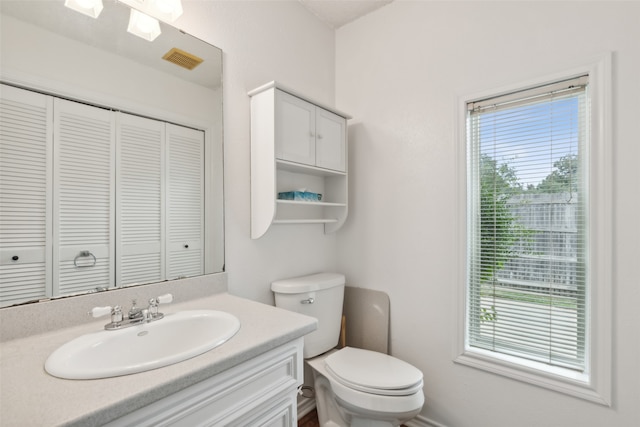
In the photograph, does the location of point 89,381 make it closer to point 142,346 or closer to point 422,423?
point 142,346

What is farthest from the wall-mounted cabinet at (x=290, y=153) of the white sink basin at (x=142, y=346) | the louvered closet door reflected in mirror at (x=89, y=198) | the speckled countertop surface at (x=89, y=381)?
the speckled countertop surface at (x=89, y=381)

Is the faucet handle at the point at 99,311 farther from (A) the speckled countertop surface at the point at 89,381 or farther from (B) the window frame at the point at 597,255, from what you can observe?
(B) the window frame at the point at 597,255

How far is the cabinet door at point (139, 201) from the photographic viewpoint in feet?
3.76

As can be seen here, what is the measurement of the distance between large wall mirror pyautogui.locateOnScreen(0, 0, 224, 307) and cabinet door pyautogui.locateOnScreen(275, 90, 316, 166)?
Answer: 300 mm

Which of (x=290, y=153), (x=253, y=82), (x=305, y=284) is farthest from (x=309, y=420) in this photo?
(x=253, y=82)

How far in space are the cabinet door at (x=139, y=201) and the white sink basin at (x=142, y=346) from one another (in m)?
0.24

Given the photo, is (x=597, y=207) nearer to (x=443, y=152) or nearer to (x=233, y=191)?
(x=443, y=152)

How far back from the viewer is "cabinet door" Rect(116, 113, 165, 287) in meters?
1.14

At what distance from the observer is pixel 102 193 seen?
110 centimetres

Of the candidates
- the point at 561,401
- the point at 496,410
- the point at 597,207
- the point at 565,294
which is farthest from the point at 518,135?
the point at 496,410

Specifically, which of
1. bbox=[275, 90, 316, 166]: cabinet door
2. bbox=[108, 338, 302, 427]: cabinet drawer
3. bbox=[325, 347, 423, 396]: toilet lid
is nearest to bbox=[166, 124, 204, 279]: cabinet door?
bbox=[275, 90, 316, 166]: cabinet door

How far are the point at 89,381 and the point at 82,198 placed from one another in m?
0.64

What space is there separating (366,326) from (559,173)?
1337 millimetres

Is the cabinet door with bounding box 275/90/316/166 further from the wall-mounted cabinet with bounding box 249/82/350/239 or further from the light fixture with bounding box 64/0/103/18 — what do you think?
the light fixture with bounding box 64/0/103/18
